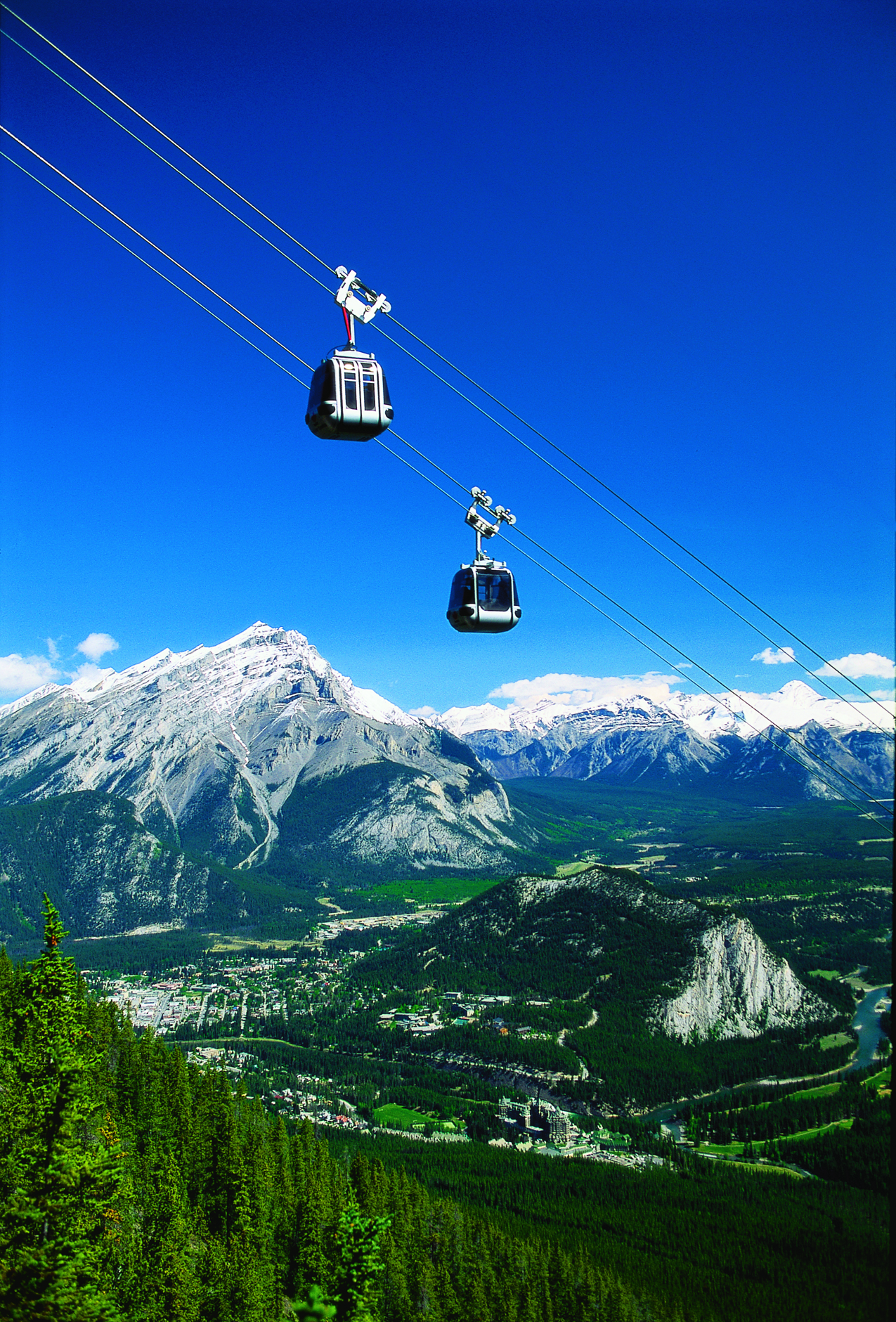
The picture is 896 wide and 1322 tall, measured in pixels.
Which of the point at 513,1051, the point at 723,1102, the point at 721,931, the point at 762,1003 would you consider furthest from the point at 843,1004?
the point at 513,1051

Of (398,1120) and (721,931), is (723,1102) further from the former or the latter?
(398,1120)

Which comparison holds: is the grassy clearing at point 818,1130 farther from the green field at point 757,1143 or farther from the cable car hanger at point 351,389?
the cable car hanger at point 351,389

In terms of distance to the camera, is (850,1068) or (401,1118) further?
(401,1118)

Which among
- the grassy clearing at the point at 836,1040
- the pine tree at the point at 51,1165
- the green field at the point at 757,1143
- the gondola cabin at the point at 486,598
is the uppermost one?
the gondola cabin at the point at 486,598

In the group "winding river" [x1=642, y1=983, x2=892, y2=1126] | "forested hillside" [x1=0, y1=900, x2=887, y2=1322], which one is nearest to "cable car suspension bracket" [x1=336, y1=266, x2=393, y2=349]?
"forested hillside" [x1=0, y1=900, x2=887, y2=1322]

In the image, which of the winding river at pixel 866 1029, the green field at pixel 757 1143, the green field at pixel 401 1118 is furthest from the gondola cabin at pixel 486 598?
the winding river at pixel 866 1029

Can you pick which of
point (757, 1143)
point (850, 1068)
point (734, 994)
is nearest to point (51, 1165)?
point (757, 1143)

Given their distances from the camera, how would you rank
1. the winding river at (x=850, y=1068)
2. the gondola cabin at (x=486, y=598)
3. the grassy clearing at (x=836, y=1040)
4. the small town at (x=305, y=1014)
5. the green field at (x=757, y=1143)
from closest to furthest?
the gondola cabin at (x=486, y=598) < the green field at (x=757, y=1143) < the small town at (x=305, y=1014) < the winding river at (x=850, y=1068) < the grassy clearing at (x=836, y=1040)

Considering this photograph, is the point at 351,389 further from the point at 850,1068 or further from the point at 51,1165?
the point at 850,1068
